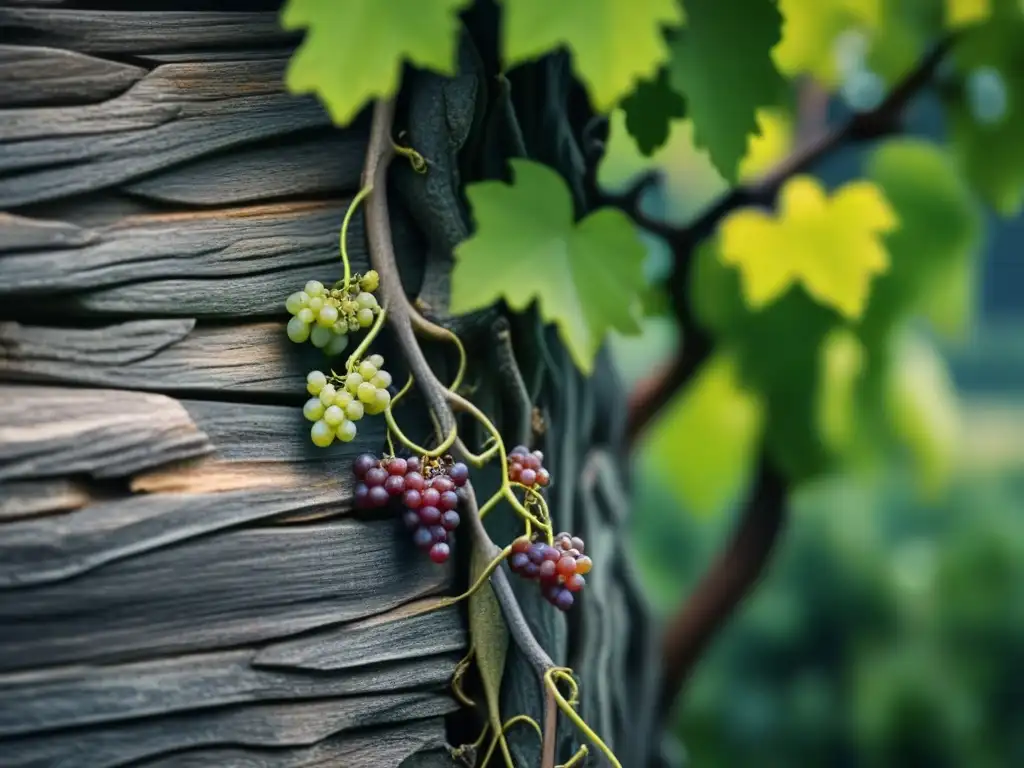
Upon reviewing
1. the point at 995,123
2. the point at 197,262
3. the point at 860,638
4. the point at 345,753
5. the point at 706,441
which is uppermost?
the point at 197,262

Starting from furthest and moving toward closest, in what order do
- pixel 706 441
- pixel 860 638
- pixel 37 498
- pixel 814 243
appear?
1. pixel 860 638
2. pixel 706 441
3. pixel 814 243
4. pixel 37 498

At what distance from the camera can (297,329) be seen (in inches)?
19.9

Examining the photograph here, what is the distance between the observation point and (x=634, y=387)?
1.16m

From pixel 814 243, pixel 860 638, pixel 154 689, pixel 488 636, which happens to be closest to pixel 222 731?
pixel 154 689

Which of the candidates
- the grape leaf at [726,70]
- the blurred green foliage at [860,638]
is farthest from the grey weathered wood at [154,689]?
the blurred green foliage at [860,638]

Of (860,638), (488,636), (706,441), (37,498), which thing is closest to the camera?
(37,498)

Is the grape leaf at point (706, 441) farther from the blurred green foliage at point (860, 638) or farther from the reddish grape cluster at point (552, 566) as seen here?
the reddish grape cluster at point (552, 566)

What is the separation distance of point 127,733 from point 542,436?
0.92ft

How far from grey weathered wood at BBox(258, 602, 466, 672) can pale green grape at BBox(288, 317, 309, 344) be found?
14cm

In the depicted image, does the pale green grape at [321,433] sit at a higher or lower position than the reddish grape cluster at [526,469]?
higher

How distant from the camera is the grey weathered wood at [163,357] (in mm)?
459

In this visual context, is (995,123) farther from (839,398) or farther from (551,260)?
(551,260)

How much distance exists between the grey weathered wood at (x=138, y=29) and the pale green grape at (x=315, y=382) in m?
Answer: 0.17

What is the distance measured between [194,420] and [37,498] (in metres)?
0.07
